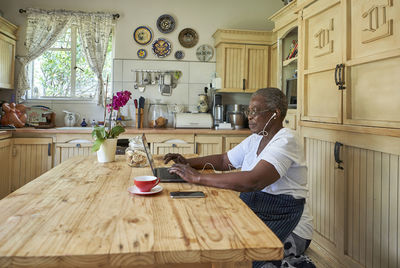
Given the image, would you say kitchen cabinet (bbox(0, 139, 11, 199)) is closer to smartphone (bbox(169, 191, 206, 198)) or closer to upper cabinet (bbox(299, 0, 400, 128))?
smartphone (bbox(169, 191, 206, 198))

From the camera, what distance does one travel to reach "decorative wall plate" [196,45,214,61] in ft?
14.3

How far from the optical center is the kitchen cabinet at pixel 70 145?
11.6ft

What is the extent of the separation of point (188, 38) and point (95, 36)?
1217 millimetres

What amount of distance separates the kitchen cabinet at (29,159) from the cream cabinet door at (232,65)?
219 centimetres

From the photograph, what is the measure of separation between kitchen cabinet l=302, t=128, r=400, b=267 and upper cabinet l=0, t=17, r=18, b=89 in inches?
134

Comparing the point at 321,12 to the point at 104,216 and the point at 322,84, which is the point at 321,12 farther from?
the point at 104,216

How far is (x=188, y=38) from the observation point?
437 centimetres

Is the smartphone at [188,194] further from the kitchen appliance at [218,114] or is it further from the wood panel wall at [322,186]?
the kitchen appliance at [218,114]

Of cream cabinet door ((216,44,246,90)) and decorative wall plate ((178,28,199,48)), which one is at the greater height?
decorative wall plate ((178,28,199,48))

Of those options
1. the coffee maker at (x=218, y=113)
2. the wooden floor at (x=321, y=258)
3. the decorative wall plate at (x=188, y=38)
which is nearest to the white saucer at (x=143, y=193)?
the wooden floor at (x=321, y=258)

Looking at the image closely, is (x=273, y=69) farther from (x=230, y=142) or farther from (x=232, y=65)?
(x=230, y=142)

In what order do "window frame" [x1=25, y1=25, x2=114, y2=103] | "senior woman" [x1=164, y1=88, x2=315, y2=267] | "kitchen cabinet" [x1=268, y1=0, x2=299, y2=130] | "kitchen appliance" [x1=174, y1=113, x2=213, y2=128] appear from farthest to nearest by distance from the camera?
"window frame" [x1=25, y1=25, x2=114, y2=103] → "kitchen appliance" [x1=174, y1=113, x2=213, y2=128] → "kitchen cabinet" [x1=268, y1=0, x2=299, y2=130] → "senior woman" [x1=164, y1=88, x2=315, y2=267]

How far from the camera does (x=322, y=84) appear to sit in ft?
7.63

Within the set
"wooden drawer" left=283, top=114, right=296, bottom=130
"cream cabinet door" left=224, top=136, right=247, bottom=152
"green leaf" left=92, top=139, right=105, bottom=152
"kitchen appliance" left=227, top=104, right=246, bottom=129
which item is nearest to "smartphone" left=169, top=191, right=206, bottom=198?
"green leaf" left=92, top=139, right=105, bottom=152
